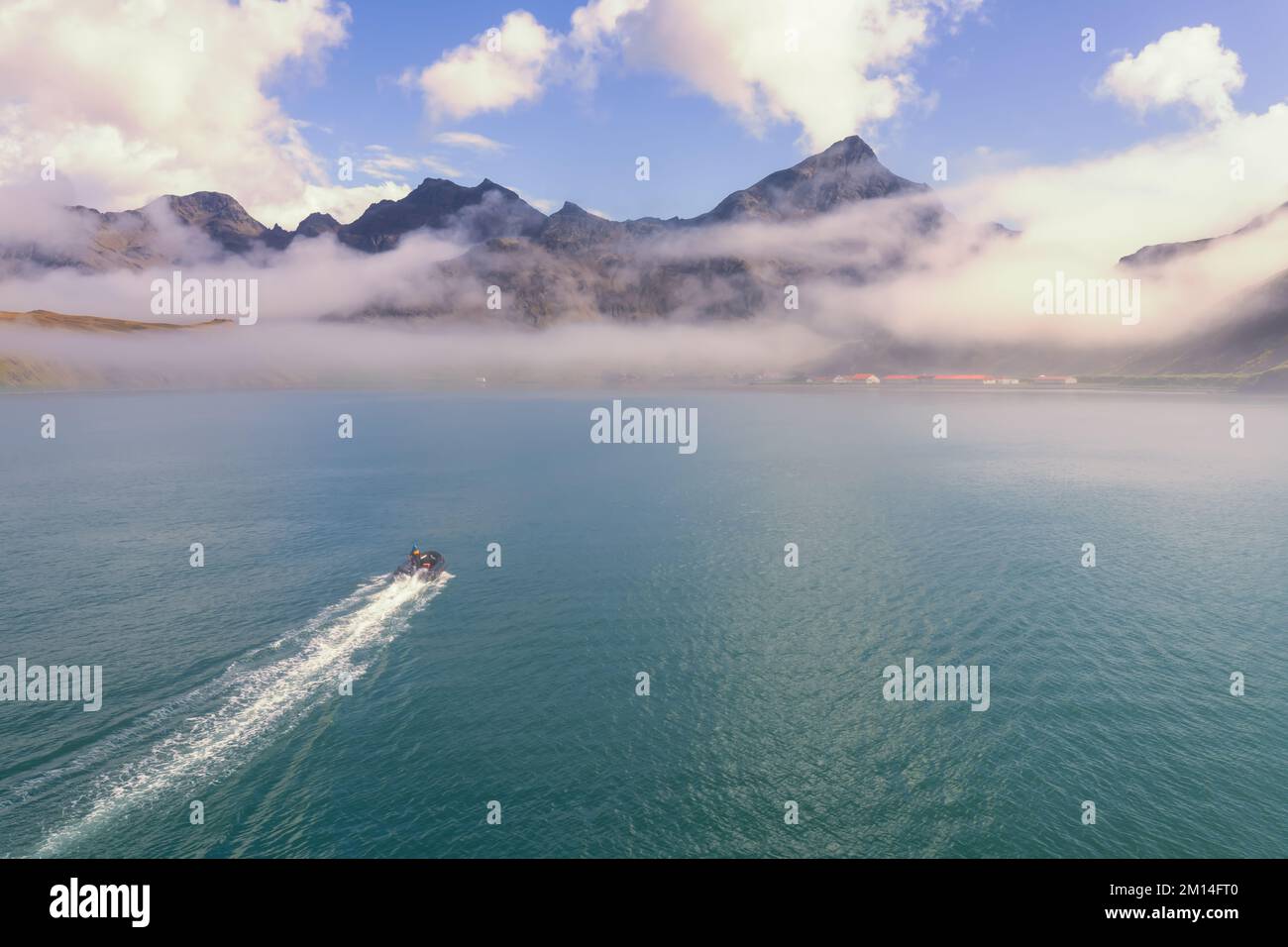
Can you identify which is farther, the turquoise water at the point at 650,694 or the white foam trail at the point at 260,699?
the white foam trail at the point at 260,699

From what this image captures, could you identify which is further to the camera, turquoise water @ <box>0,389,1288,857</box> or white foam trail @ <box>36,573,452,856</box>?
white foam trail @ <box>36,573,452,856</box>

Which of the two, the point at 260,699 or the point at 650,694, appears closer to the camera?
the point at 260,699

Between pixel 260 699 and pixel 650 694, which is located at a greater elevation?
pixel 260 699
